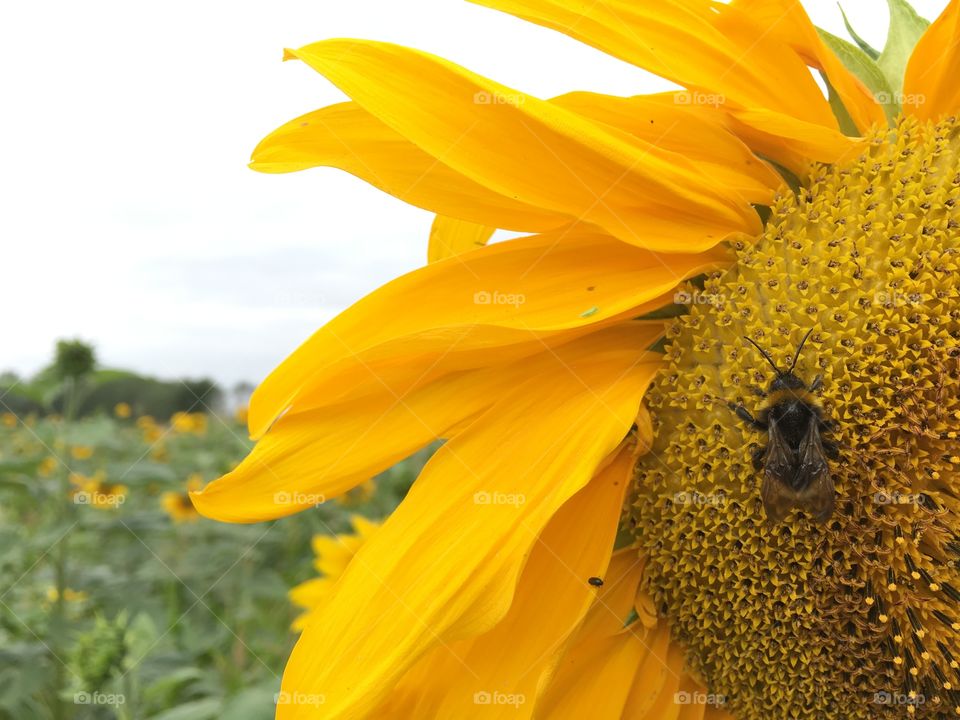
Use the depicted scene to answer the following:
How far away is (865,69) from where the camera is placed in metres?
1.46

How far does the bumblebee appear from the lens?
1248 mm

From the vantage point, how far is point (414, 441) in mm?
1352

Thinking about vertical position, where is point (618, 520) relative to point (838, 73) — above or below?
below

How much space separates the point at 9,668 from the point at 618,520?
2334mm

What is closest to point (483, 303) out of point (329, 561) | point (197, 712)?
point (197, 712)

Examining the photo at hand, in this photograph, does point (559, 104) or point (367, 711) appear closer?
point (367, 711)

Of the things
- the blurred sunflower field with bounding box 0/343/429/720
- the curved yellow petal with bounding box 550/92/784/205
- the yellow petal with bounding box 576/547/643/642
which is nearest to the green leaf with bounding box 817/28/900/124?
the curved yellow petal with bounding box 550/92/784/205

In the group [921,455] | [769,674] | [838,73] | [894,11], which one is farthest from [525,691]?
[894,11]

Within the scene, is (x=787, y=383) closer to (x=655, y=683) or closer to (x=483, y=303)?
(x=483, y=303)

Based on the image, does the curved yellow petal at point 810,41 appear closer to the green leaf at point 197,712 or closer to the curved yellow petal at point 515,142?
A: the curved yellow petal at point 515,142

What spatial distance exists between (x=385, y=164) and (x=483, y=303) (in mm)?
263

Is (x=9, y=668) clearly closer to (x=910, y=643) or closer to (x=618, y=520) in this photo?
(x=618, y=520)

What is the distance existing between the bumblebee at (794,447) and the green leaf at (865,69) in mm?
427

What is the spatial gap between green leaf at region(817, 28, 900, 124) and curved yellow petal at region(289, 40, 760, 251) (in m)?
0.33
